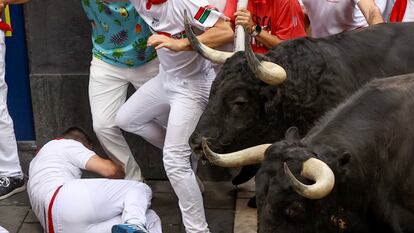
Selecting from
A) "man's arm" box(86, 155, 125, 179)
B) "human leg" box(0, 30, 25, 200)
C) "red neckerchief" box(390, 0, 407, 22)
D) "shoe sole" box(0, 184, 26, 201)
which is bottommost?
"shoe sole" box(0, 184, 26, 201)

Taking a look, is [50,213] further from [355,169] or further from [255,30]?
[355,169]

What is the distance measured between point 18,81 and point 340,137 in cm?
403

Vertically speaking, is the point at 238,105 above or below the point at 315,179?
below

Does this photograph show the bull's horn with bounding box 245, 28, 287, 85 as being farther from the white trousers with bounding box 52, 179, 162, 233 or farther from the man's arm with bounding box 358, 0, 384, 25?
the white trousers with bounding box 52, 179, 162, 233

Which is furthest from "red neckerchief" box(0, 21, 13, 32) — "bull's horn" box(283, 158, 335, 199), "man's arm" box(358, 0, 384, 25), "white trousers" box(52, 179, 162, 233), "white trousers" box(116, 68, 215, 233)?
"bull's horn" box(283, 158, 335, 199)

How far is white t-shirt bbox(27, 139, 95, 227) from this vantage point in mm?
6453

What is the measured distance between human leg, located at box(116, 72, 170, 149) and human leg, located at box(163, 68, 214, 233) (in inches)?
10.8

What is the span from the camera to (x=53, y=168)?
656 centimetres

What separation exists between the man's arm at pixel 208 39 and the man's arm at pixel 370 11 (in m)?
1.05

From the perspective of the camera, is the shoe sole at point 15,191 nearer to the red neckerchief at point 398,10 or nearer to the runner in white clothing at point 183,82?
the runner in white clothing at point 183,82

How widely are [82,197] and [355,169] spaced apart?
207cm

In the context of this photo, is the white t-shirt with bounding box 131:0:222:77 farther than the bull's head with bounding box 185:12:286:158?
Yes

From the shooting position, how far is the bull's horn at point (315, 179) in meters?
4.69

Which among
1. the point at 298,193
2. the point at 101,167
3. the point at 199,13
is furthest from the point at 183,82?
the point at 298,193
